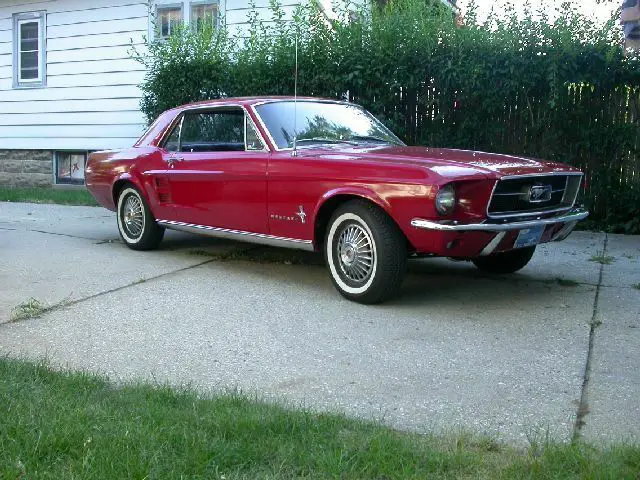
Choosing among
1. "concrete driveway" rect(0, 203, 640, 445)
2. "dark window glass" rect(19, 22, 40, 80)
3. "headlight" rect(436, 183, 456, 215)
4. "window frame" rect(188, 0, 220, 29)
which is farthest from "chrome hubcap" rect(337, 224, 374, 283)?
"dark window glass" rect(19, 22, 40, 80)

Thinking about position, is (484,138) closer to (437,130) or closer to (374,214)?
(437,130)

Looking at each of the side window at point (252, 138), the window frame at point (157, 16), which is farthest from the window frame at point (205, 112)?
the window frame at point (157, 16)

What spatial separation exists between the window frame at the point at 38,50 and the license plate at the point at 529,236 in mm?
12017

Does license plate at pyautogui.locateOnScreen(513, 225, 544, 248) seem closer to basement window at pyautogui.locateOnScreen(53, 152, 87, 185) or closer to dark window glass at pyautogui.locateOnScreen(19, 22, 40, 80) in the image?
basement window at pyautogui.locateOnScreen(53, 152, 87, 185)

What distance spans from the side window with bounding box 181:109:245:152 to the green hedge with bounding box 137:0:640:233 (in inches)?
123

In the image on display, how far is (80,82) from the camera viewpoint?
14.5m

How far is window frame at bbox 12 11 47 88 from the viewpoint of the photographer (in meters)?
15.0

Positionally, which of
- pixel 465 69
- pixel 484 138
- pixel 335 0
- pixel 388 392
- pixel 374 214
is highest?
pixel 335 0

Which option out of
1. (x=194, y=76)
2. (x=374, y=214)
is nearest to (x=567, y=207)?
(x=374, y=214)

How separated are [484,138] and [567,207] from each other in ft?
13.1

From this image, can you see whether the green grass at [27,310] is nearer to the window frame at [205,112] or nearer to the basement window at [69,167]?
the window frame at [205,112]

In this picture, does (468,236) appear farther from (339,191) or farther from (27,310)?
(27,310)

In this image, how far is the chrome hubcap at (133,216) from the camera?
773cm

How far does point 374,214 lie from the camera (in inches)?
213
